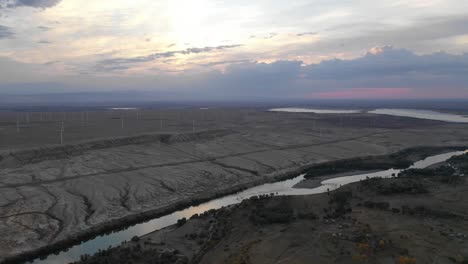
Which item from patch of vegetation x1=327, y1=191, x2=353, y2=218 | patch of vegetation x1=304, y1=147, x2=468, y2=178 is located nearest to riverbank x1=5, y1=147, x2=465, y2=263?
patch of vegetation x1=304, y1=147, x2=468, y2=178

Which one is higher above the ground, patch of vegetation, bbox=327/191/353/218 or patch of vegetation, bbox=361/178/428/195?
patch of vegetation, bbox=361/178/428/195

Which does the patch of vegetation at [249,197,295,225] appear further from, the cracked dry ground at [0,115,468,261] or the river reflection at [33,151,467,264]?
the cracked dry ground at [0,115,468,261]

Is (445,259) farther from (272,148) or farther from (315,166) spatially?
(272,148)

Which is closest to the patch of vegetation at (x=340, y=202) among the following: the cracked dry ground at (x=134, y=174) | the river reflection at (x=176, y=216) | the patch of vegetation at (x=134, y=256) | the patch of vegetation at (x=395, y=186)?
the patch of vegetation at (x=395, y=186)

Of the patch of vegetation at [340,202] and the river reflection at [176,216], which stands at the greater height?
the patch of vegetation at [340,202]

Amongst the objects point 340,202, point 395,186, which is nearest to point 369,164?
point 395,186

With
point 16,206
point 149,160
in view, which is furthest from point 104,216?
point 149,160

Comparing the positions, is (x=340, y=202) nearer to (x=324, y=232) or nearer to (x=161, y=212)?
(x=324, y=232)

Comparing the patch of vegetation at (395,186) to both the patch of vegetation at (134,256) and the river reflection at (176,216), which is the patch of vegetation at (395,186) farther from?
the patch of vegetation at (134,256)
